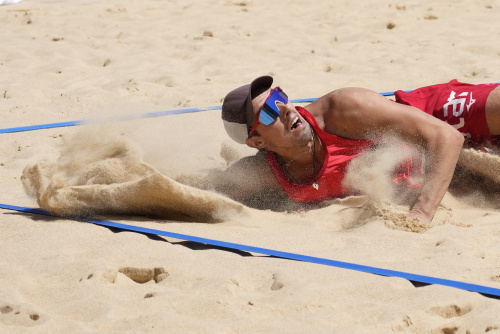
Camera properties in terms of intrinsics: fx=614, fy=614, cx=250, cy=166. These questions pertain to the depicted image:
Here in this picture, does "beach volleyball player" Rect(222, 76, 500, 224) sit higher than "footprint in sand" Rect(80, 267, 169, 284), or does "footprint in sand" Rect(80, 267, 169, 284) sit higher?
"beach volleyball player" Rect(222, 76, 500, 224)

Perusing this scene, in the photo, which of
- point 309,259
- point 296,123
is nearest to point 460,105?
point 296,123

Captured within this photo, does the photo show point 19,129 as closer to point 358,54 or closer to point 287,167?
point 287,167

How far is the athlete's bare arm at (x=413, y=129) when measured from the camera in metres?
2.74

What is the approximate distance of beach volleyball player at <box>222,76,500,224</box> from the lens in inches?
109

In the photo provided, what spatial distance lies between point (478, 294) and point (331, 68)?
12.2 feet

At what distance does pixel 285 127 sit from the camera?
2902 millimetres

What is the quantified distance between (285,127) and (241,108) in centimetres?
24

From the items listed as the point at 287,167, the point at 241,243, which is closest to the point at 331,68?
the point at 287,167

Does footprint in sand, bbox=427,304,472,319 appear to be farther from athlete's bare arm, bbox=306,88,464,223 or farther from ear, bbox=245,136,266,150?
ear, bbox=245,136,266,150

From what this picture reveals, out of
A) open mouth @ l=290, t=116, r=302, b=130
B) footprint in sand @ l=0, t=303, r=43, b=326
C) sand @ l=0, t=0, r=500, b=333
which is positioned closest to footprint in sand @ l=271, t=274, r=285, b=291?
sand @ l=0, t=0, r=500, b=333

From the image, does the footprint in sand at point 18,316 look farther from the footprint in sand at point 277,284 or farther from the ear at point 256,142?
the ear at point 256,142

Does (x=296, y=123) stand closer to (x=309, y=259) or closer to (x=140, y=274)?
(x=309, y=259)

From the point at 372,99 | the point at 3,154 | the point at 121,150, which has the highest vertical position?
the point at 372,99

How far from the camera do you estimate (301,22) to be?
6941 millimetres
